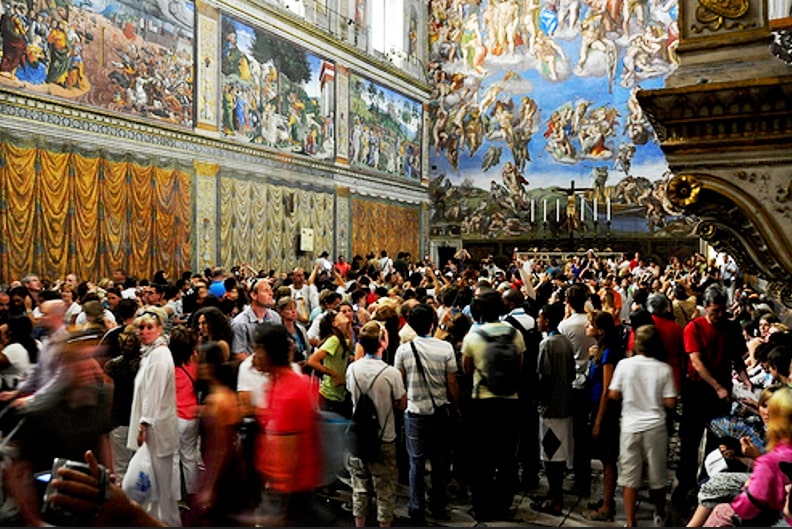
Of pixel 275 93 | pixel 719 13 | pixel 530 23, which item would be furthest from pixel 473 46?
pixel 719 13

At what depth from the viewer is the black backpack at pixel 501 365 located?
493 centimetres

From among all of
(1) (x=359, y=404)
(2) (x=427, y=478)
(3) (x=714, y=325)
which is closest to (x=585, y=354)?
(3) (x=714, y=325)

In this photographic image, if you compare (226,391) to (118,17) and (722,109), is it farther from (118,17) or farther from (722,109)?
Answer: (118,17)

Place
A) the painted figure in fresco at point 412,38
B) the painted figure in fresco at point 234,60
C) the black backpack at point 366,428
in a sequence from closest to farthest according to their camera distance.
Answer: the black backpack at point 366,428 < the painted figure in fresco at point 234,60 < the painted figure in fresco at point 412,38

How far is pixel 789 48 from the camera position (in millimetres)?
3188

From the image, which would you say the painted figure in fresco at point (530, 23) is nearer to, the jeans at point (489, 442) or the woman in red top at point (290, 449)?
the jeans at point (489, 442)

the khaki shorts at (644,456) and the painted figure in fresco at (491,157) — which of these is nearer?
the khaki shorts at (644,456)

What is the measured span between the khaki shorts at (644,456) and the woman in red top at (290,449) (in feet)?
7.96

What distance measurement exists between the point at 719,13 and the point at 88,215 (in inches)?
505

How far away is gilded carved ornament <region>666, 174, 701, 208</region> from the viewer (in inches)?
80.5

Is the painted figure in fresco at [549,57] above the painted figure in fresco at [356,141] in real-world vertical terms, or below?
above

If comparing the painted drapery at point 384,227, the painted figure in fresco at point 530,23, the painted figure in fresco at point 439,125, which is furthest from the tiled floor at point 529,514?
the painted figure in fresco at point 530,23

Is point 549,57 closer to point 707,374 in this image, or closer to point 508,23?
point 508,23

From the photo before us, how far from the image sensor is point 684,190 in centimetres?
206
